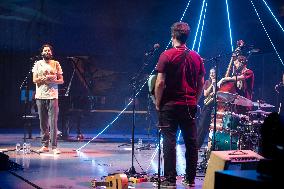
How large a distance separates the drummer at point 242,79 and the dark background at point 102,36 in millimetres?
6411

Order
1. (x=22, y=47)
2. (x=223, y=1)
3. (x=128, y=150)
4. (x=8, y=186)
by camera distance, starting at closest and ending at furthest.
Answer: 1. (x=8, y=186)
2. (x=128, y=150)
3. (x=223, y=1)
4. (x=22, y=47)

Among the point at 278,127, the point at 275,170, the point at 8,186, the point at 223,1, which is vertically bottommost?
the point at 8,186

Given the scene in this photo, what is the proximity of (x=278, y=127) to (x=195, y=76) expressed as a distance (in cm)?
370

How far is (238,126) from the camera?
8.71 m

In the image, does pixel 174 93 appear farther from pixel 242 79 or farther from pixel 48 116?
pixel 48 116

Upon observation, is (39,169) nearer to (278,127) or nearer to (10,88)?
(278,127)

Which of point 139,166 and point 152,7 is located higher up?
point 152,7

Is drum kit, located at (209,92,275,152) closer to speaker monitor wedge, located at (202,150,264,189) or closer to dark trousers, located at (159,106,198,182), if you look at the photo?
dark trousers, located at (159,106,198,182)

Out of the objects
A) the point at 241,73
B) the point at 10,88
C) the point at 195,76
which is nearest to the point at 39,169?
the point at 195,76

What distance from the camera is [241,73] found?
9180mm

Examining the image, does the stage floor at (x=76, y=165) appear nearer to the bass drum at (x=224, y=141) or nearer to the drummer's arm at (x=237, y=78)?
the bass drum at (x=224, y=141)

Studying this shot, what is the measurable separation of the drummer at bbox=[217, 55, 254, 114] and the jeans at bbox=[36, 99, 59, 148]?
3.46 meters

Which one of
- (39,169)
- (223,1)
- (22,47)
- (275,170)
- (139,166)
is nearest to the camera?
(275,170)

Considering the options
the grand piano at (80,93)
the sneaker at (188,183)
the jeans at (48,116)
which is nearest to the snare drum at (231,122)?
the sneaker at (188,183)
